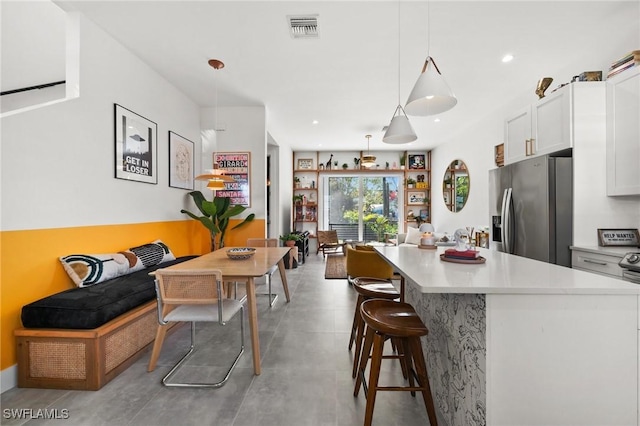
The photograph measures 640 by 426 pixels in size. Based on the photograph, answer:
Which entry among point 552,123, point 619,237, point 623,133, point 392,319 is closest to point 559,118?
point 552,123

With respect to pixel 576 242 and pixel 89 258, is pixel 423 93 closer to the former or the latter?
pixel 576 242

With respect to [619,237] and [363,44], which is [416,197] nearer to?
[619,237]

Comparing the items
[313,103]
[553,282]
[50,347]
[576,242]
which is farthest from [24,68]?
[576,242]

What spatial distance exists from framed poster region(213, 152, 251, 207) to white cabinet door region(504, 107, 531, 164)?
3633mm

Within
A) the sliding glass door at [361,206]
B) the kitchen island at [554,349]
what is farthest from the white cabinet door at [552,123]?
the sliding glass door at [361,206]

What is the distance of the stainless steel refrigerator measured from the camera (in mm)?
2445

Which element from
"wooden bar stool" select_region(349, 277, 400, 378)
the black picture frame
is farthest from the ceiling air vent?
the black picture frame

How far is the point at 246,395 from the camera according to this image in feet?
5.70

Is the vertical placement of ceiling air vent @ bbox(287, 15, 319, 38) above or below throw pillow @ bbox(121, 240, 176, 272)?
above

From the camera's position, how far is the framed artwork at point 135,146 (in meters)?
2.77

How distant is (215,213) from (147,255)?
116 cm

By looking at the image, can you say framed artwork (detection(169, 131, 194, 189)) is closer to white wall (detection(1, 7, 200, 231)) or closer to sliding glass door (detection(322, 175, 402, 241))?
white wall (detection(1, 7, 200, 231))

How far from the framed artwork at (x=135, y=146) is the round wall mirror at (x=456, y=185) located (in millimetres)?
5410

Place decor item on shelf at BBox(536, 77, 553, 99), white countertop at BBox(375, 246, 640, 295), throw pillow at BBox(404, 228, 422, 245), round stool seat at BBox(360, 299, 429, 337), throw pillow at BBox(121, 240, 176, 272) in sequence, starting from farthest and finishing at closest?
throw pillow at BBox(404, 228, 422, 245) → decor item on shelf at BBox(536, 77, 553, 99) → throw pillow at BBox(121, 240, 176, 272) → round stool seat at BBox(360, 299, 429, 337) → white countertop at BBox(375, 246, 640, 295)
